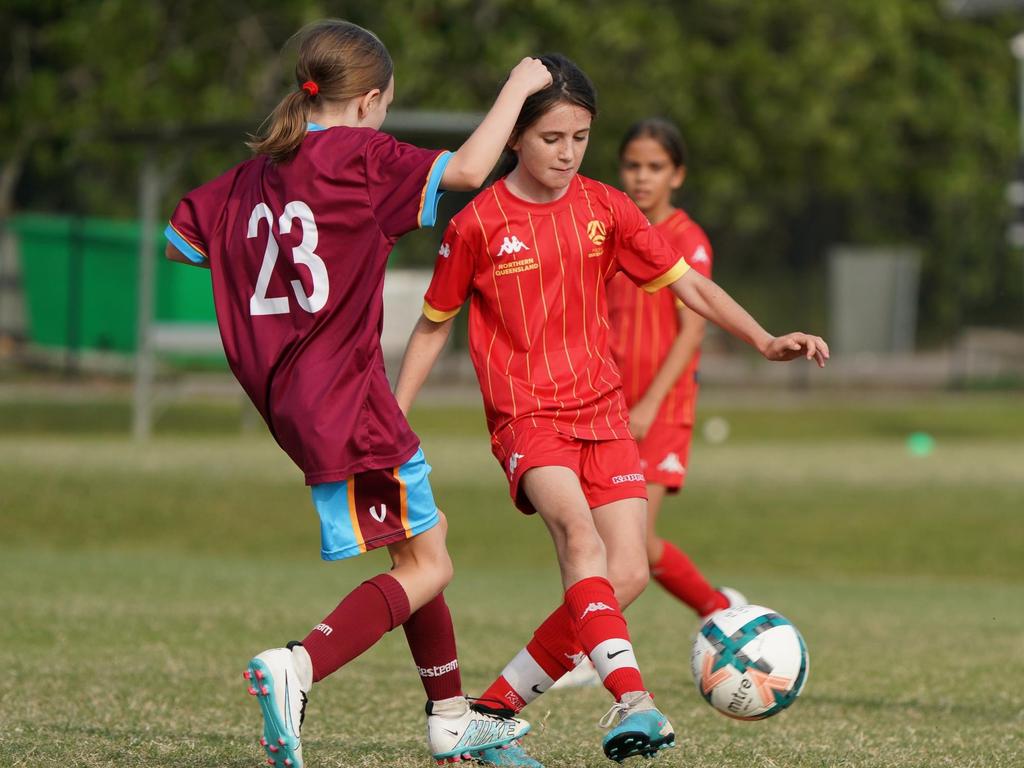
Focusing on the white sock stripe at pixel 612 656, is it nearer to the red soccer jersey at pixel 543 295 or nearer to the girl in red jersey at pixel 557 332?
the girl in red jersey at pixel 557 332

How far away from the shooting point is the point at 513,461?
482 cm

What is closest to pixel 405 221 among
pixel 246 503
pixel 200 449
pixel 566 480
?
pixel 566 480

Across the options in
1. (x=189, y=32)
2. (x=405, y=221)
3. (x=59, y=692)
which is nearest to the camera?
(x=405, y=221)

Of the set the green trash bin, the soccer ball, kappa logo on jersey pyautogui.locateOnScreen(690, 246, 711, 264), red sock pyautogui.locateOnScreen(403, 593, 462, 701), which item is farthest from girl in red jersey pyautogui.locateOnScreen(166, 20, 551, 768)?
the green trash bin

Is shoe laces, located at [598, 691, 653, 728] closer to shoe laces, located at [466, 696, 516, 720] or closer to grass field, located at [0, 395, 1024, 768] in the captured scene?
grass field, located at [0, 395, 1024, 768]

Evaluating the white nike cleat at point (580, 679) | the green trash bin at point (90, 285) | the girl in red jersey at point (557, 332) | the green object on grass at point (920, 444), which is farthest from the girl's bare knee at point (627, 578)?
the green trash bin at point (90, 285)

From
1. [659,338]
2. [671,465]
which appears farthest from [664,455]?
[659,338]

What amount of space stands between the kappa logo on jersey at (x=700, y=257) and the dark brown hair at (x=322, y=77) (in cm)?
242

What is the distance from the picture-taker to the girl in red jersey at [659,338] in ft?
22.0

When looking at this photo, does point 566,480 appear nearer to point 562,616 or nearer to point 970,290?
point 562,616

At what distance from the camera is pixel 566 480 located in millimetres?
4762

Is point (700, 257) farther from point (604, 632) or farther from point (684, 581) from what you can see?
point (604, 632)

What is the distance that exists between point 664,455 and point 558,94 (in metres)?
2.57

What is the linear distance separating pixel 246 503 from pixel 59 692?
8.70m
